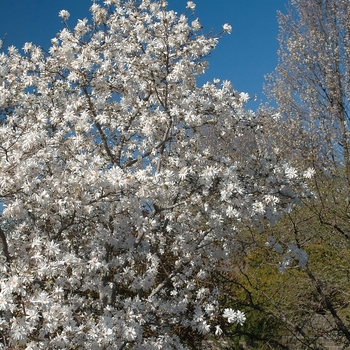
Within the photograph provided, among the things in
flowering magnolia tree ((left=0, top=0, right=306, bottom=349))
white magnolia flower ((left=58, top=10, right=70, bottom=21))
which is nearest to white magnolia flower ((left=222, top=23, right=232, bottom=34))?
flowering magnolia tree ((left=0, top=0, right=306, bottom=349))

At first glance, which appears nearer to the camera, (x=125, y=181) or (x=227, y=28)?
(x=125, y=181)

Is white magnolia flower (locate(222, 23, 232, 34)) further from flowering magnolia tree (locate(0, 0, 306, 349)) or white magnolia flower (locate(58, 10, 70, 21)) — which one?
white magnolia flower (locate(58, 10, 70, 21))

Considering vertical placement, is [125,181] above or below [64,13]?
below

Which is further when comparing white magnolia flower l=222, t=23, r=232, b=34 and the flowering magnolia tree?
white magnolia flower l=222, t=23, r=232, b=34

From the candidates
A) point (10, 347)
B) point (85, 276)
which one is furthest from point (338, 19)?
point (10, 347)

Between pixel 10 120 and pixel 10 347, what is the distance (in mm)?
2962

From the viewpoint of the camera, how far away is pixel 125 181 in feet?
13.0

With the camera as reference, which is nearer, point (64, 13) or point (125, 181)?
point (125, 181)

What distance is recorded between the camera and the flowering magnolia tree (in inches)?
163

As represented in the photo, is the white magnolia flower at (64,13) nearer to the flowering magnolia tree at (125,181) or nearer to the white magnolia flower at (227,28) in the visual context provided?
the flowering magnolia tree at (125,181)

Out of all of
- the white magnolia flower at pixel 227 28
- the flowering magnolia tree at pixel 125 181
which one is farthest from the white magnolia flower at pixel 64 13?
the white magnolia flower at pixel 227 28

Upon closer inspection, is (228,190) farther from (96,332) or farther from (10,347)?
(10,347)

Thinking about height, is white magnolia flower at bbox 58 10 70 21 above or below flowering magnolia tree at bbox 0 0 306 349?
above

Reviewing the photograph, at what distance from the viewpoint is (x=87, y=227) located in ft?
17.5
